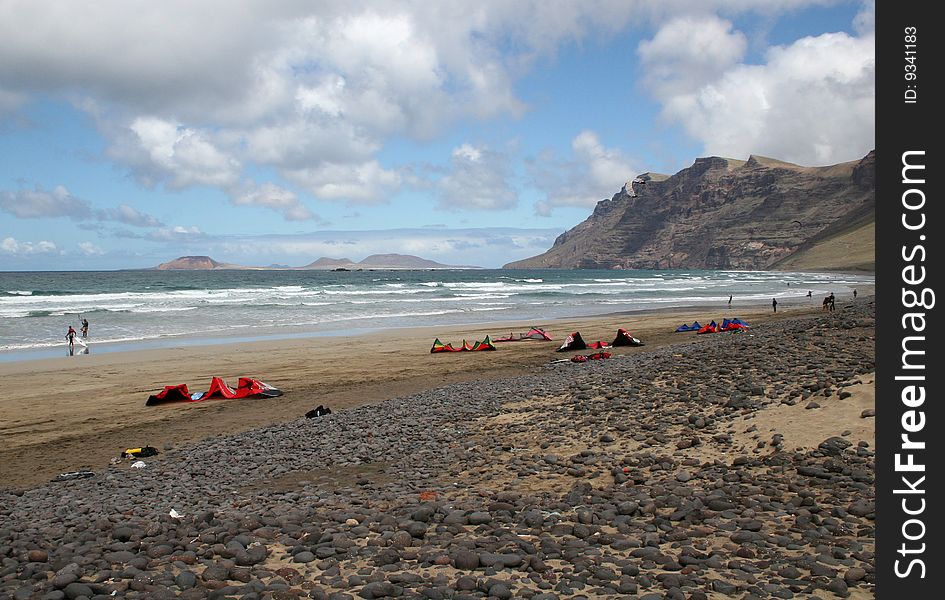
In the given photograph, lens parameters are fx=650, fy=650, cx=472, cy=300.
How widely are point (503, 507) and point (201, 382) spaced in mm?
13581

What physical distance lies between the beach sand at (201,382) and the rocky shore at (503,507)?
1870mm

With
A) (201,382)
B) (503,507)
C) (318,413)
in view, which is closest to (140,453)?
(318,413)

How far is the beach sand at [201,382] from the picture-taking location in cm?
1139

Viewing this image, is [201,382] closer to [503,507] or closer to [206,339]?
[206,339]

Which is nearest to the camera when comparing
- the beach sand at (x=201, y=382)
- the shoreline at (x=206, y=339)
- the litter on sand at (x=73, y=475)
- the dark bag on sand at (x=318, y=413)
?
the litter on sand at (x=73, y=475)

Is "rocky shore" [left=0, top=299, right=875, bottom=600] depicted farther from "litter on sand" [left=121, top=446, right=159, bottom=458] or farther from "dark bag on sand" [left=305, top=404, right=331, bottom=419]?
"dark bag on sand" [left=305, top=404, right=331, bottom=419]

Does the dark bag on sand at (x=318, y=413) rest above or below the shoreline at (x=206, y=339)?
below

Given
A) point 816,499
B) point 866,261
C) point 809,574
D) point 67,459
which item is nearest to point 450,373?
point 67,459

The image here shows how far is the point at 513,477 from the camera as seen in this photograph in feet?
25.2

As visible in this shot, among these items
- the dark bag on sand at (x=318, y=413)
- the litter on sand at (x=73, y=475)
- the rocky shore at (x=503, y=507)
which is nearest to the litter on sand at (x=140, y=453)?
the rocky shore at (x=503, y=507)

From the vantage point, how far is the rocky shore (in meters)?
4.80

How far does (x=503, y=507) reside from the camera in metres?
6.37

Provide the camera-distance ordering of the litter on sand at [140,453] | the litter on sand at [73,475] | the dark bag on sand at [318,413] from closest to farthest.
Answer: the litter on sand at [73,475], the litter on sand at [140,453], the dark bag on sand at [318,413]

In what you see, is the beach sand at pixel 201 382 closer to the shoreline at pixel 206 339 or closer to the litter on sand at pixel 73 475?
the litter on sand at pixel 73 475
